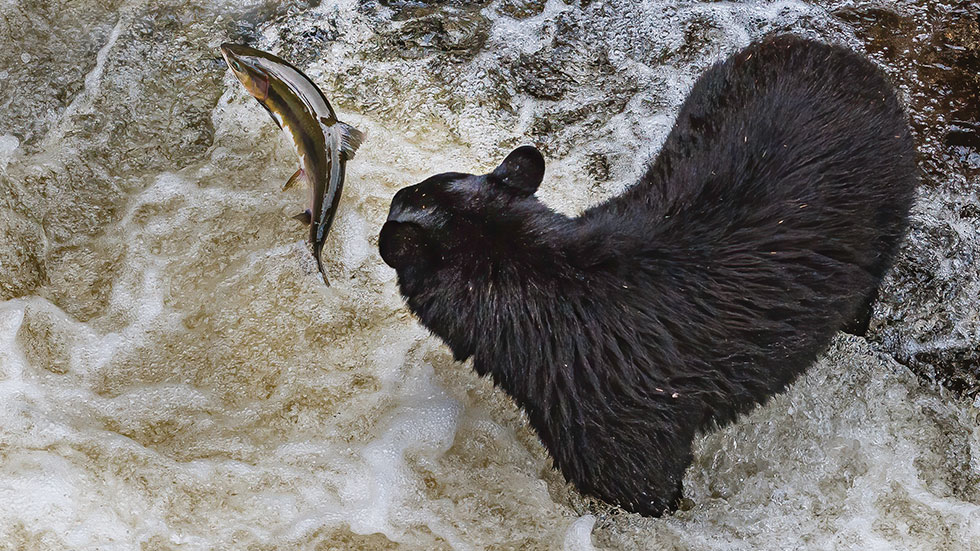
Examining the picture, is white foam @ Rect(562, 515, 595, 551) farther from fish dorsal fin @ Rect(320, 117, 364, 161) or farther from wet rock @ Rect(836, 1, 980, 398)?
fish dorsal fin @ Rect(320, 117, 364, 161)

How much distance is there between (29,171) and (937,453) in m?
5.01

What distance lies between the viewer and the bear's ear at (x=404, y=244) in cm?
327

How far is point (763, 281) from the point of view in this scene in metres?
3.30

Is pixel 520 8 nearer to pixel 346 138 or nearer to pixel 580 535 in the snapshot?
pixel 346 138

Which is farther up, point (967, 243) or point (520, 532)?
point (967, 243)

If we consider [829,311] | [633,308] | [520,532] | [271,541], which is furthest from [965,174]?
[271,541]

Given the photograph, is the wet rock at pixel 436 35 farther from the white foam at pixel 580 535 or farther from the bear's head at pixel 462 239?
the white foam at pixel 580 535

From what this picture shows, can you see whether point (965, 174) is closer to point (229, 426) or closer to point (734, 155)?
point (734, 155)

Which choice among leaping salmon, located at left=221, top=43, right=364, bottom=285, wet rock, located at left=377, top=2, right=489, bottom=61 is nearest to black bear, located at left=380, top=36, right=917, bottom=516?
leaping salmon, located at left=221, top=43, right=364, bottom=285

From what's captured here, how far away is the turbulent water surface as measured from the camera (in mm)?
3920

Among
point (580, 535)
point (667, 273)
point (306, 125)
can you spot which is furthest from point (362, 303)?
point (667, 273)

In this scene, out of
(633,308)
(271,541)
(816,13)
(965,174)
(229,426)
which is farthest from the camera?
(816,13)

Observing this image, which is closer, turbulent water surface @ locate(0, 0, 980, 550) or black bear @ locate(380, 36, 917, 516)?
black bear @ locate(380, 36, 917, 516)

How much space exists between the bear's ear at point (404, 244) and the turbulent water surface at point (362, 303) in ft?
3.63
